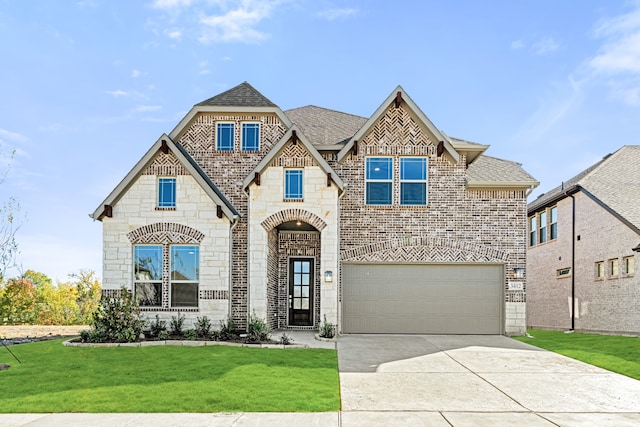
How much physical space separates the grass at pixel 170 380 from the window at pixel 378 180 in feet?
20.7

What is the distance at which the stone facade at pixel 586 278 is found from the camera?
19.0m

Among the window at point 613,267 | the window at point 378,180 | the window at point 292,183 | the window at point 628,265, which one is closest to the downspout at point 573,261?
the window at point 613,267

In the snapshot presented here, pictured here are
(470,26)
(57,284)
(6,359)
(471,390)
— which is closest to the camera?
(471,390)

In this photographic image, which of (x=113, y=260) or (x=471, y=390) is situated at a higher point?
(x=113, y=260)

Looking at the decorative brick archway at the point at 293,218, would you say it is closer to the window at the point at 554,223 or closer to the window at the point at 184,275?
the window at the point at 184,275

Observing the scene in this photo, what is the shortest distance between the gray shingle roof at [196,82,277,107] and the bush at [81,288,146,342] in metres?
6.89

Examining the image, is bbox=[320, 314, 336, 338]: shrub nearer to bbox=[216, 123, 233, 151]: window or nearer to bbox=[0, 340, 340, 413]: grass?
bbox=[0, 340, 340, 413]: grass

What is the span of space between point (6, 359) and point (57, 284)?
1827 cm

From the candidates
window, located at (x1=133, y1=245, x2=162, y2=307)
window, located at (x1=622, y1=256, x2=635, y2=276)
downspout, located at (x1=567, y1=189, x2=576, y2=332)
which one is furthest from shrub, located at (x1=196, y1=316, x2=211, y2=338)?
downspout, located at (x1=567, y1=189, x2=576, y2=332)

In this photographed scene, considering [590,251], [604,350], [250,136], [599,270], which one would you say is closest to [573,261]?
[590,251]

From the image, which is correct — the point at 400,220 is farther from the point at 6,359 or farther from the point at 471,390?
the point at 6,359

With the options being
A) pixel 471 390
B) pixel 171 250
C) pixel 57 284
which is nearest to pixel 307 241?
pixel 171 250

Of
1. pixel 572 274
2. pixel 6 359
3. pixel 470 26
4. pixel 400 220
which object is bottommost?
pixel 6 359

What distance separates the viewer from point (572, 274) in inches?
886
